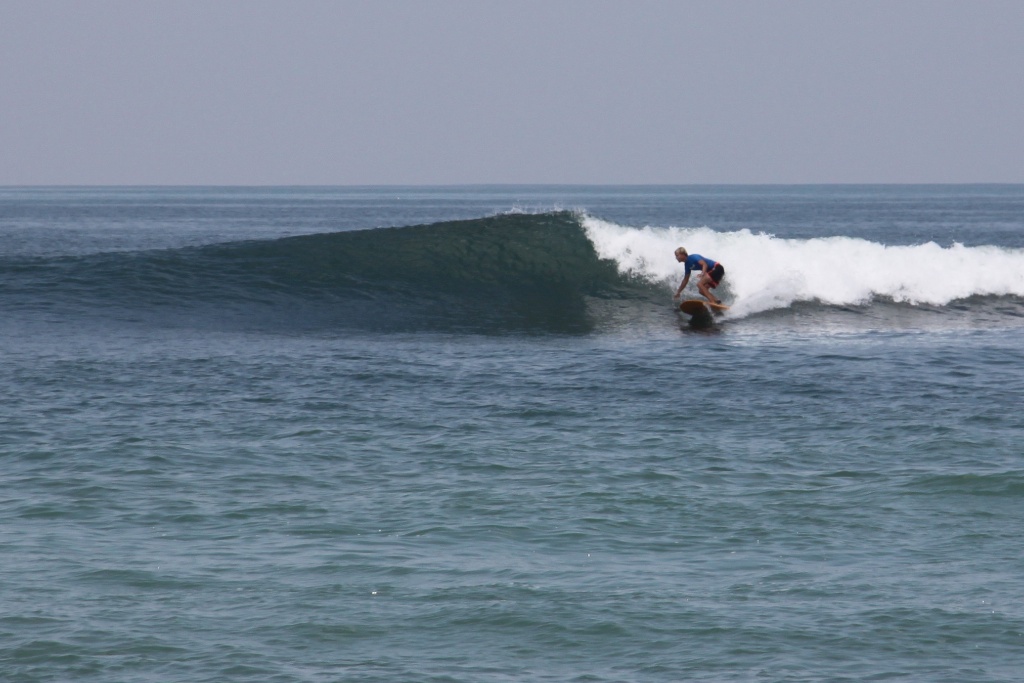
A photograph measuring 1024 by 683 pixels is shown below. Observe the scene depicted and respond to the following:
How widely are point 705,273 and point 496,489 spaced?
40.3ft

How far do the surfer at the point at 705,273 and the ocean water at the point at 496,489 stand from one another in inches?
26.7

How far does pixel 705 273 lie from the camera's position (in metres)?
22.1

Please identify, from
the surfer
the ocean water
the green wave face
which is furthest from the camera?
the surfer

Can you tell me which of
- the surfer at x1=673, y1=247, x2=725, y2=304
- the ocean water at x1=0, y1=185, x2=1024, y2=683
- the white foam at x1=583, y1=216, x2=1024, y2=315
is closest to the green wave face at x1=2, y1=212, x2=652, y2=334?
the ocean water at x1=0, y1=185, x2=1024, y2=683

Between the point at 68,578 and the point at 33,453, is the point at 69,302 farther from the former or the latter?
the point at 68,578

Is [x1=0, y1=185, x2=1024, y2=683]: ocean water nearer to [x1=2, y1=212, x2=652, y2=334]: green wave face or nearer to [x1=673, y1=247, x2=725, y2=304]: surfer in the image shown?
[x1=2, y1=212, x2=652, y2=334]: green wave face

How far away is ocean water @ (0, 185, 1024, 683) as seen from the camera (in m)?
7.43

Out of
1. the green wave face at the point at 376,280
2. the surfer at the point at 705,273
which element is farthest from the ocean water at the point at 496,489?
the surfer at the point at 705,273

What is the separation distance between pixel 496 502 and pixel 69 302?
14053 millimetres

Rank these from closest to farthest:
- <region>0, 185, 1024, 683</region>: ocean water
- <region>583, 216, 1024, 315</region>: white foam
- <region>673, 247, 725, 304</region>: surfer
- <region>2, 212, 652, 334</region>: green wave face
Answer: <region>0, 185, 1024, 683</region>: ocean water → <region>2, 212, 652, 334</region>: green wave face → <region>673, 247, 725, 304</region>: surfer → <region>583, 216, 1024, 315</region>: white foam

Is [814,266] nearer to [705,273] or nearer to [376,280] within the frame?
[705,273]

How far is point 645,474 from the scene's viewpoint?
11.2 metres

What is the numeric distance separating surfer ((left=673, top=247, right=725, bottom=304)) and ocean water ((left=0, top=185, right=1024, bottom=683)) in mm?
679

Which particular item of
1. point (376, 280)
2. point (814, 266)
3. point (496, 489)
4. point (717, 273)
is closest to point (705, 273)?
point (717, 273)
